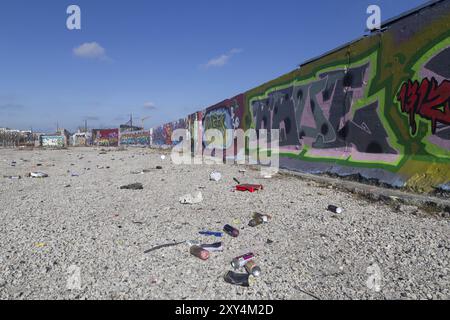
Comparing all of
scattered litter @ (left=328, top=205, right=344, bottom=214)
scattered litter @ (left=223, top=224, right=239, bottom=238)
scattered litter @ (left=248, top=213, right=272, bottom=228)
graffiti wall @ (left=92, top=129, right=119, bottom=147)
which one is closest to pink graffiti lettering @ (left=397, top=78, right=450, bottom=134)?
scattered litter @ (left=328, top=205, right=344, bottom=214)

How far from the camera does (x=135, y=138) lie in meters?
42.0

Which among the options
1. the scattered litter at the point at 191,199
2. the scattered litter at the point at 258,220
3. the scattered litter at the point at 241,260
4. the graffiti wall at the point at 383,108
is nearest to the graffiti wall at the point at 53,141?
the graffiti wall at the point at 383,108

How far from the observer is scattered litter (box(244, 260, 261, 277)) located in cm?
233

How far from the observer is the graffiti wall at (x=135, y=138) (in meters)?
38.4

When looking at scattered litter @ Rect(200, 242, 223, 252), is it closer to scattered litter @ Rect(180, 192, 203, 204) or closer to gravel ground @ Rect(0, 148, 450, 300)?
gravel ground @ Rect(0, 148, 450, 300)

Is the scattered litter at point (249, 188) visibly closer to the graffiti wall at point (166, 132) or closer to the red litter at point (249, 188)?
the red litter at point (249, 188)

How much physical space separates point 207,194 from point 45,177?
5.30 metres

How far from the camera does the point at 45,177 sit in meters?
8.23

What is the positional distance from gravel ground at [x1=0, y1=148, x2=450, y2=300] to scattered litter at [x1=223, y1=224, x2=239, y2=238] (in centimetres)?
10

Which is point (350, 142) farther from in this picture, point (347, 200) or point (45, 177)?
point (45, 177)

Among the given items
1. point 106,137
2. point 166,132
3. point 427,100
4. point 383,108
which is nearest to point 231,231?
point 427,100

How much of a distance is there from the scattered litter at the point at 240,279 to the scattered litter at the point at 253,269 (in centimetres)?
3

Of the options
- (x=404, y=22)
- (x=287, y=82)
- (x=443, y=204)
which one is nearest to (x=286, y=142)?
(x=287, y=82)

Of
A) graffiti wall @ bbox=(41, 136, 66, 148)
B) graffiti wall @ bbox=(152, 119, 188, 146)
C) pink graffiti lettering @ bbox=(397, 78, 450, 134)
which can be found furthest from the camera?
graffiti wall @ bbox=(41, 136, 66, 148)
